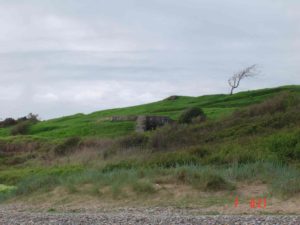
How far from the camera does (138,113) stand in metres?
73.4

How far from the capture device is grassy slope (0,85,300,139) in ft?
198

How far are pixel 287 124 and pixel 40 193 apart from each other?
14.0m

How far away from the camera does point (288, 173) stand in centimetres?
1884

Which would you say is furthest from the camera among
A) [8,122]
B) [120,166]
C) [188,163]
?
[8,122]

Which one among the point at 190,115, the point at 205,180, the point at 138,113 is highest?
the point at 138,113

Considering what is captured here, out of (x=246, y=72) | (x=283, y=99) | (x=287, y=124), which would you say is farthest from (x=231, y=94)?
(x=287, y=124)

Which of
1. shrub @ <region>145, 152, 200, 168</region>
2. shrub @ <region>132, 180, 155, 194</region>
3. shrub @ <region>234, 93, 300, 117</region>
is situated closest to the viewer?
shrub @ <region>132, 180, 155, 194</region>

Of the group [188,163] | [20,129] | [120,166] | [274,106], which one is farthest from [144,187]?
[20,129]

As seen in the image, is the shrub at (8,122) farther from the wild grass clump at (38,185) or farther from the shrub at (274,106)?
the wild grass clump at (38,185)

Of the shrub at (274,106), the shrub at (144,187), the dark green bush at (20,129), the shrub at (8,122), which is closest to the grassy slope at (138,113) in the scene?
the dark green bush at (20,129)

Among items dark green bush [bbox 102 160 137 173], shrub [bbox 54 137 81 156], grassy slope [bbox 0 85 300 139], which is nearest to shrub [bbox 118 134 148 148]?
shrub [bbox 54 137 81 156]

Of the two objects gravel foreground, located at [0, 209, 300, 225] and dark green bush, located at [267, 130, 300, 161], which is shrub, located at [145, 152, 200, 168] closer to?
dark green bush, located at [267, 130, 300, 161]

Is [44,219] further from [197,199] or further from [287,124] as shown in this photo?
[287,124]

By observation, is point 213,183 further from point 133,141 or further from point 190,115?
point 190,115
